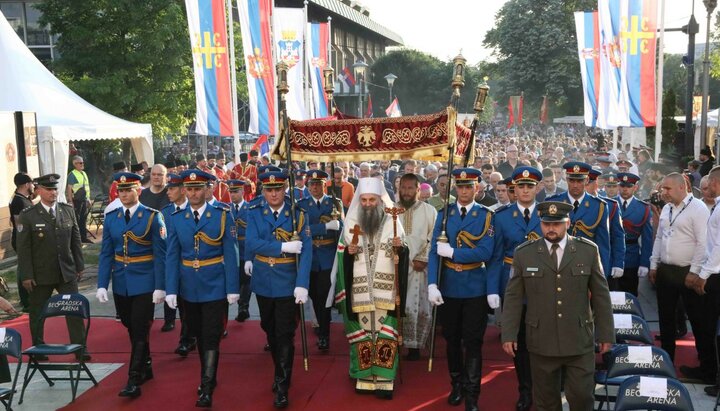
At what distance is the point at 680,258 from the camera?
7.46m

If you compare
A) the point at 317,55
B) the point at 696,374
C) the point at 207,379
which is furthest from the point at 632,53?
the point at 207,379

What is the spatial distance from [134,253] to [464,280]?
3.31 m

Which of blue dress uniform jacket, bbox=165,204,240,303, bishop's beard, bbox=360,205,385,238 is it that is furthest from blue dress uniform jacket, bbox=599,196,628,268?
blue dress uniform jacket, bbox=165,204,240,303

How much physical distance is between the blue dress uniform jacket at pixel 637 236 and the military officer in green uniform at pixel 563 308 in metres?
3.47

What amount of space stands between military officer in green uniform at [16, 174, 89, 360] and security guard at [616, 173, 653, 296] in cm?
640

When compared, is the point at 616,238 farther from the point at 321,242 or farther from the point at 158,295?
the point at 158,295

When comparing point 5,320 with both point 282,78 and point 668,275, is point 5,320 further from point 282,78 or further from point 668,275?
point 668,275

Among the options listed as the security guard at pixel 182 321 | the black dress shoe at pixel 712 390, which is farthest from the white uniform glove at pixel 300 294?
the black dress shoe at pixel 712 390

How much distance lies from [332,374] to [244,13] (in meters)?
10.9

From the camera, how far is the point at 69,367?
732cm

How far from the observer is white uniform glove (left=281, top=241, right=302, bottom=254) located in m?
7.04

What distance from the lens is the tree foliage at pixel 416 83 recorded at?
63.7 metres

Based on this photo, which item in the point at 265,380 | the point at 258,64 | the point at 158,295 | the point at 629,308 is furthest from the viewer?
the point at 258,64

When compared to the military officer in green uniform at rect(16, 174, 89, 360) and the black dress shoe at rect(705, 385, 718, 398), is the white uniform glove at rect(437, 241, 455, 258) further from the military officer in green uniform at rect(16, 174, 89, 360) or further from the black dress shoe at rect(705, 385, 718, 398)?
the military officer in green uniform at rect(16, 174, 89, 360)
